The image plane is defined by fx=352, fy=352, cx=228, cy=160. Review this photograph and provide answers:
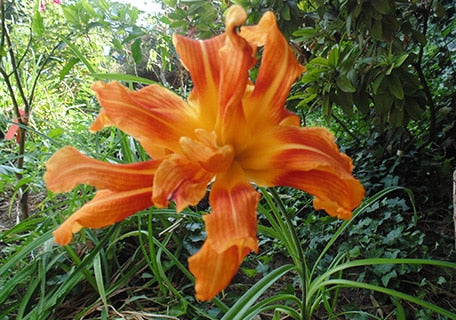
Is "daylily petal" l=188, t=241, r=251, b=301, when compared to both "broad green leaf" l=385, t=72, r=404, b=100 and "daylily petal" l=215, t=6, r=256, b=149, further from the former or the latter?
"broad green leaf" l=385, t=72, r=404, b=100

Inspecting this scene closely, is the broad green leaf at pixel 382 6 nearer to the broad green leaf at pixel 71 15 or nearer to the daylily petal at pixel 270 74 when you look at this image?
the daylily petal at pixel 270 74

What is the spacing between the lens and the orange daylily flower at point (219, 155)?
327 mm

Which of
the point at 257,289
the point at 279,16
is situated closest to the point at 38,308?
the point at 257,289

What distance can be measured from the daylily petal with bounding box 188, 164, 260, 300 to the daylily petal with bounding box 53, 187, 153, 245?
8 cm

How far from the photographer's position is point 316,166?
340mm

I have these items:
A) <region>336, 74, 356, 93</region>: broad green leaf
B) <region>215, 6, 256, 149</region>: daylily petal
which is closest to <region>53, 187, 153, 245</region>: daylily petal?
<region>215, 6, 256, 149</region>: daylily petal

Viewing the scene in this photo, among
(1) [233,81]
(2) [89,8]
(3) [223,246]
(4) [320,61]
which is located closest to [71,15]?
(2) [89,8]

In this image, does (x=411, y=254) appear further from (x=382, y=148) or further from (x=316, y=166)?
(x=316, y=166)

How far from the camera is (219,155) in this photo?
35 cm

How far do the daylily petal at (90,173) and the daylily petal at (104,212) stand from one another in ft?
0.03

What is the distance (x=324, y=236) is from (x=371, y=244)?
14 centimetres

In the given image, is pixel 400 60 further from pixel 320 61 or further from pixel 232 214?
pixel 232 214

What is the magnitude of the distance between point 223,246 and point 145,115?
168 mm

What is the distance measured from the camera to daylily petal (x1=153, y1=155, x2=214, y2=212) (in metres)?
0.33
